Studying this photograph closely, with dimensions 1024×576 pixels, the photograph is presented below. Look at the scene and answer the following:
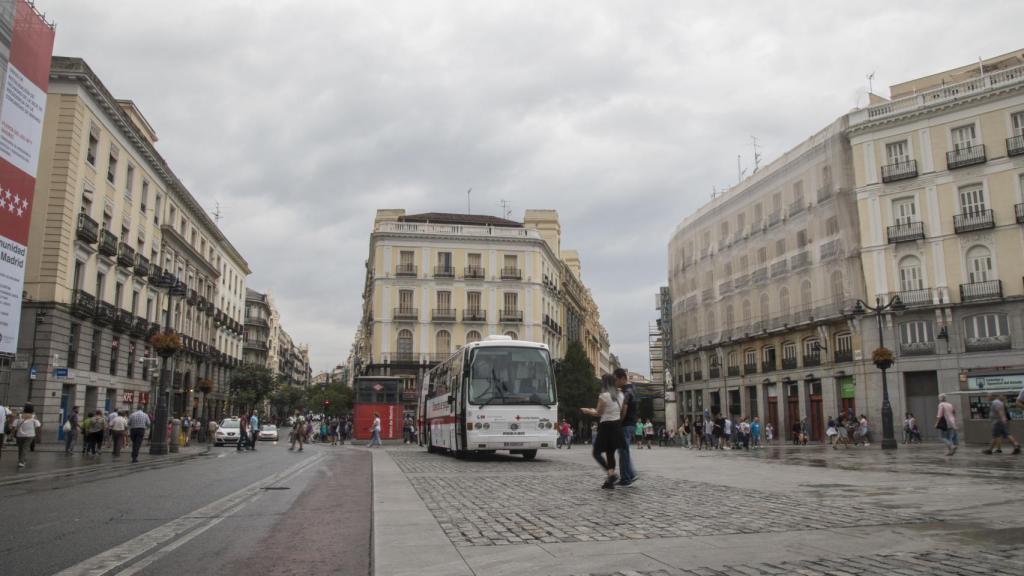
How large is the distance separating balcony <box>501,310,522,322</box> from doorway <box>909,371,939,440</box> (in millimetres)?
32842

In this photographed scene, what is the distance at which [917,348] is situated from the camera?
35312mm

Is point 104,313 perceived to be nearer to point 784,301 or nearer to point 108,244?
point 108,244

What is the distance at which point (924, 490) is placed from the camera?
9383 mm

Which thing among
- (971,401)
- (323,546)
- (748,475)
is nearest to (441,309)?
(971,401)

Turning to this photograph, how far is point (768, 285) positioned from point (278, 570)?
4272cm

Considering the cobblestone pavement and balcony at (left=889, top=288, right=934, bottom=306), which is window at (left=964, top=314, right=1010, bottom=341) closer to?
balcony at (left=889, top=288, right=934, bottom=306)

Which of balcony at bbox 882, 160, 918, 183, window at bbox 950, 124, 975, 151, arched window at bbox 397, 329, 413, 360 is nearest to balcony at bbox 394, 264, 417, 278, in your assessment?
Answer: arched window at bbox 397, 329, 413, 360

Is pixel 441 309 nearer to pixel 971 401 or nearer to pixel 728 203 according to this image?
pixel 728 203

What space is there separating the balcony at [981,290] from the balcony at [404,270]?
132 ft

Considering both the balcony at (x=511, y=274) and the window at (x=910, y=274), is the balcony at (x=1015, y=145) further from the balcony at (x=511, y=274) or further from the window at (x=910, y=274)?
the balcony at (x=511, y=274)

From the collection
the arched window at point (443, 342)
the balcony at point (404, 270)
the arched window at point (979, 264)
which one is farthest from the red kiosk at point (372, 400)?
the arched window at point (979, 264)

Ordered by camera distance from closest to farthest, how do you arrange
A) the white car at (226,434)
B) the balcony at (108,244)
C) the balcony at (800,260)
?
the balcony at (108,244)
the white car at (226,434)
the balcony at (800,260)

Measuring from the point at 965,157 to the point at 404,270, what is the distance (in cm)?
4096

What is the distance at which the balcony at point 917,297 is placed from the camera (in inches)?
1384
